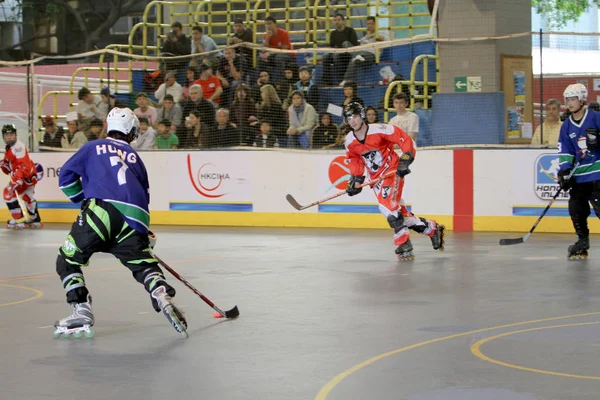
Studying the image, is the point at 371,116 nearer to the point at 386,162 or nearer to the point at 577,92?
the point at 386,162

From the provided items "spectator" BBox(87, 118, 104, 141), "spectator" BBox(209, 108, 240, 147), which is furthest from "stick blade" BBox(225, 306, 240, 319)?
"spectator" BBox(87, 118, 104, 141)

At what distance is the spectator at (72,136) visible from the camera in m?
18.0

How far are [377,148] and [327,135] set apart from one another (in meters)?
4.62

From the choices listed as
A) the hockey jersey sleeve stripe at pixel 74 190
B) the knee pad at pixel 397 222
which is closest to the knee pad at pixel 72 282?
the hockey jersey sleeve stripe at pixel 74 190

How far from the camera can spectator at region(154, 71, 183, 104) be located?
17328mm

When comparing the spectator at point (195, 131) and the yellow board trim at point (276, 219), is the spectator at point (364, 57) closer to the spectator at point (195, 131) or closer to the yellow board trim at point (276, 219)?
the yellow board trim at point (276, 219)

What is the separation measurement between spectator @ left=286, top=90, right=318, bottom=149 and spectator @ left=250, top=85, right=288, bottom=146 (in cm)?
13

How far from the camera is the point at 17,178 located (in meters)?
17.0

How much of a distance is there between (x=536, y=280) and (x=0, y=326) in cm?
481

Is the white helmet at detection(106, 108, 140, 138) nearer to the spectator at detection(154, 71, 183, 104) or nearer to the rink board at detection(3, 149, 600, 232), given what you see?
the rink board at detection(3, 149, 600, 232)

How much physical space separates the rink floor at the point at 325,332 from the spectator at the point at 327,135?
434 cm

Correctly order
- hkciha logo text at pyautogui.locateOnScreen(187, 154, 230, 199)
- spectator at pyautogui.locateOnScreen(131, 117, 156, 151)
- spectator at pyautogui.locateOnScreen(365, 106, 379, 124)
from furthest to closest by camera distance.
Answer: spectator at pyautogui.locateOnScreen(131, 117, 156, 151) → hkciha logo text at pyautogui.locateOnScreen(187, 154, 230, 199) → spectator at pyautogui.locateOnScreen(365, 106, 379, 124)

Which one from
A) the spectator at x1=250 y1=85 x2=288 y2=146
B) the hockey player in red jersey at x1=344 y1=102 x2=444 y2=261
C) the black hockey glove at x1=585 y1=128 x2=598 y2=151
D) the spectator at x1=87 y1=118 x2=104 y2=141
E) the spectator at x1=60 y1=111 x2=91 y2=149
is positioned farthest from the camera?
the spectator at x1=60 y1=111 x2=91 y2=149

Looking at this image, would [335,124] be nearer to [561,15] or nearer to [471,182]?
[471,182]
